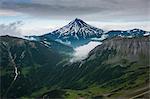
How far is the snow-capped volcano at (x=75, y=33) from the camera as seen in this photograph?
11.5 m

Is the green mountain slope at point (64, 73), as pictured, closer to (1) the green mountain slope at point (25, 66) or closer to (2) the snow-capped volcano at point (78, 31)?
(1) the green mountain slope at point (25, 66)

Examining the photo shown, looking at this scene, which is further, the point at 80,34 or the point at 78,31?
the point at 80,34

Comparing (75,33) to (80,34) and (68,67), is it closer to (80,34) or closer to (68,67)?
(80,34)

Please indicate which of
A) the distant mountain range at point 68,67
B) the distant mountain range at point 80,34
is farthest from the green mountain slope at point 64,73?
the distant mountain range at point 80,34

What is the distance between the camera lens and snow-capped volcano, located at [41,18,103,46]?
11.5 metres

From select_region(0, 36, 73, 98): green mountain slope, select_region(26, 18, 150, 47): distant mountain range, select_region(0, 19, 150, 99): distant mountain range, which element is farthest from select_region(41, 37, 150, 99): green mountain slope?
select_region(0, 36, 73, 98): green mountain slope

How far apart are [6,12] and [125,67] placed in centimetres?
449

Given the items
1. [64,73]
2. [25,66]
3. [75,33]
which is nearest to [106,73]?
[64,73]

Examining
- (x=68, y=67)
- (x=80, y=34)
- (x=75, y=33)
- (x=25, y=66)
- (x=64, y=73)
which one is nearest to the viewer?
(x=68, y=67)

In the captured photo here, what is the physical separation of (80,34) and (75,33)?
0.20 m

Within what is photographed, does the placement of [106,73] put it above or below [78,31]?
below

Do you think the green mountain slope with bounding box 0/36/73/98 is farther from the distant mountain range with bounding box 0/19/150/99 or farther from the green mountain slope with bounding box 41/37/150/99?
the green mountain slope with bounding box 41/37/150/99

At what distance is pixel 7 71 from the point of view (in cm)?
1146

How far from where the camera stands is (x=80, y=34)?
12.1 meters
